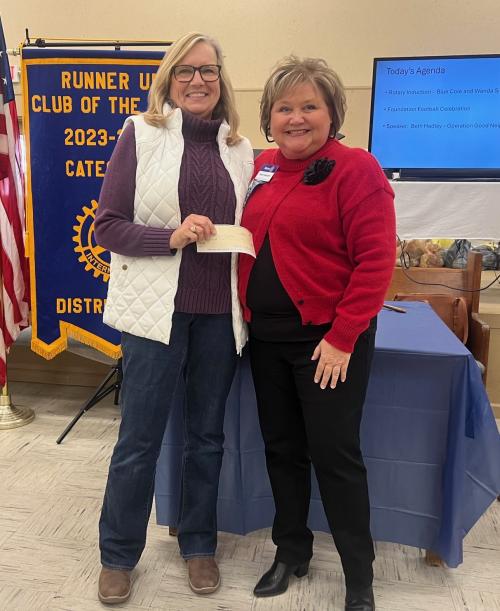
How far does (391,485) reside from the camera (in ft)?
5.46

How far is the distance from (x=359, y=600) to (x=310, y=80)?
4.39ft

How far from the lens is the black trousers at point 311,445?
136 cm

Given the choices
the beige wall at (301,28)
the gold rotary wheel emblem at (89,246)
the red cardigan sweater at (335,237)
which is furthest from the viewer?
the beige wall at (301,28)

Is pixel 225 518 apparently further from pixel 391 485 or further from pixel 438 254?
pixel 438 254

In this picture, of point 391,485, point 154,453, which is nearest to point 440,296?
point 391,485

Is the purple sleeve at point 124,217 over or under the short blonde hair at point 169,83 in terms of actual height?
under

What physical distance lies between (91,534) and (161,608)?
1.55 ft

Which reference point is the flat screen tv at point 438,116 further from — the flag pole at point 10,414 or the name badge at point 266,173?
the flag pole at point 10,414

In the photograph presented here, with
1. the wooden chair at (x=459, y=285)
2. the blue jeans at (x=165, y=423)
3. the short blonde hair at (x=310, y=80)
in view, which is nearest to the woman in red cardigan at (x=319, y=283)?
the short blonde hair at (x=310, y=80)

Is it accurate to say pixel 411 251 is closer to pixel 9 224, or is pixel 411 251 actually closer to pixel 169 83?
pixel 169 83

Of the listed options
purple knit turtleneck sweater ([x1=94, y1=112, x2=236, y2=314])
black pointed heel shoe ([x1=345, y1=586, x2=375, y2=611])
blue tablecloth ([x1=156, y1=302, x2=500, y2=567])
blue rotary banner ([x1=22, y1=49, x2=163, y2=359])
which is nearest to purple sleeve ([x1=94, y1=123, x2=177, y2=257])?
purple knit turtleneck sweater ([x1=94, y1=112, x2=236, y2=314])

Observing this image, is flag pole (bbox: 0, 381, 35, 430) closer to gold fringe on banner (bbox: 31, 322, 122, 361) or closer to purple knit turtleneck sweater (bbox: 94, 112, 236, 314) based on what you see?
gold fringe on banner (bbox: 31, 322, 122, 361)

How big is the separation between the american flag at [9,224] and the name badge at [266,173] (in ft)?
5.82

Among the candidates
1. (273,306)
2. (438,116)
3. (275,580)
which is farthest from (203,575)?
(438,116)
